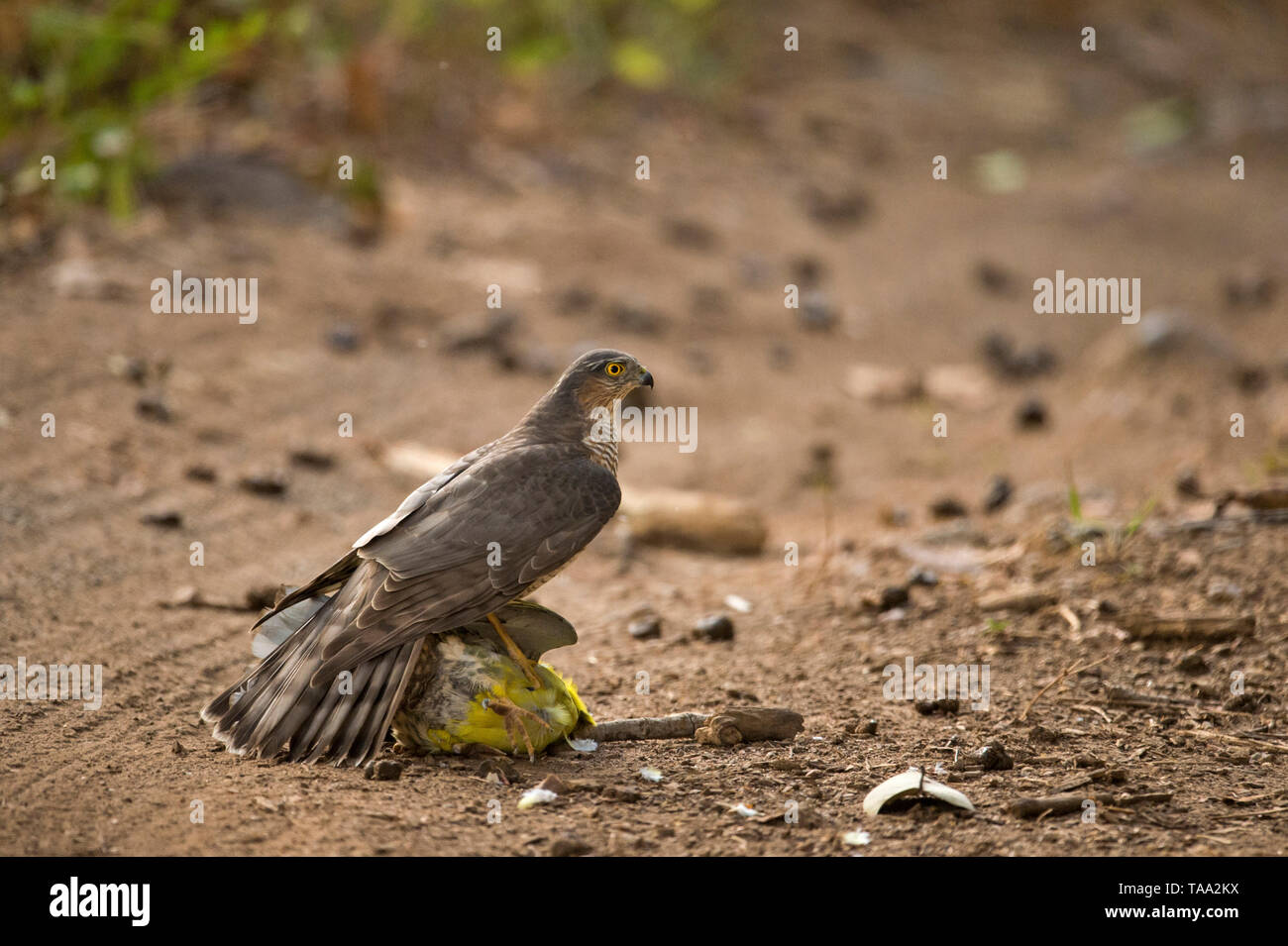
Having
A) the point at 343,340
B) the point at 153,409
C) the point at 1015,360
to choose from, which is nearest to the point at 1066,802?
the point at 153,409

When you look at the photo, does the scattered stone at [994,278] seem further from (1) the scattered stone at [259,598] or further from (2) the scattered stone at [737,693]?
(1) the scattered stone at [259,598]

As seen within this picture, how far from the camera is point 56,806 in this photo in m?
3.18

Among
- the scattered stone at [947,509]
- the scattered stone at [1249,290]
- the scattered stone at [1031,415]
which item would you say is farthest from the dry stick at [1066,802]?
the scattered stone at [1249,290]

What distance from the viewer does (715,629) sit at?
189 inches

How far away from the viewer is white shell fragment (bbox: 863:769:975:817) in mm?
3258

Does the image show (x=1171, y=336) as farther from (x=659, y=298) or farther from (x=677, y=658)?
(x=677, y=658)

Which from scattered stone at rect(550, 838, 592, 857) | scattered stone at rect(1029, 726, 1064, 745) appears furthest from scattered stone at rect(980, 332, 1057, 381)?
scattered stone at rect(550, 838, 592, 857)

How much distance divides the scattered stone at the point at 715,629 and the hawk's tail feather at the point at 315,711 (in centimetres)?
154

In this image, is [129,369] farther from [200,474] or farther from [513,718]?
[513,718]

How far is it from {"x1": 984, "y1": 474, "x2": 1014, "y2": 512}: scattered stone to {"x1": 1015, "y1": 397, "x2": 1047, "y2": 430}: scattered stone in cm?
140

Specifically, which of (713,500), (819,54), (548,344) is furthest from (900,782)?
(819,54)

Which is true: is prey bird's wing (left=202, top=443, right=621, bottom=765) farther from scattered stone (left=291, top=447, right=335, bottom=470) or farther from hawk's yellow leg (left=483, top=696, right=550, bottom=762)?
scattered stone (left=291, top=447, right=335, bottom=470)

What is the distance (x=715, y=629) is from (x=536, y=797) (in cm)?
162

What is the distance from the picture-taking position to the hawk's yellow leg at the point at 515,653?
3658mm
